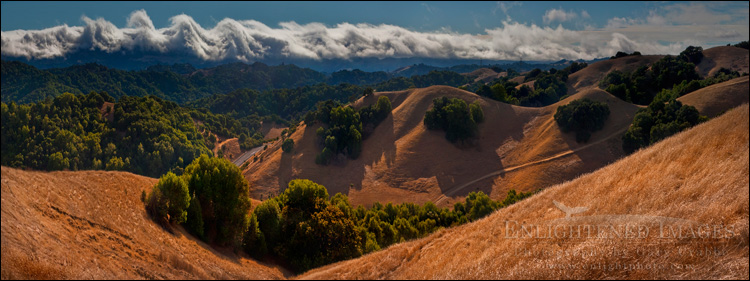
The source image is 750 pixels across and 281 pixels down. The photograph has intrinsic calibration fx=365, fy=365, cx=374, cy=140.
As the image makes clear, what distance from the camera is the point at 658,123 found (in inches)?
1895

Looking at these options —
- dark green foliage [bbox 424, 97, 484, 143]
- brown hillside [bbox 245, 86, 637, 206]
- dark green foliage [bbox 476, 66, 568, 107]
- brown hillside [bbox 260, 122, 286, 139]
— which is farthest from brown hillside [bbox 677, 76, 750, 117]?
brown hillside [bbox 260, 122, 286, 139]

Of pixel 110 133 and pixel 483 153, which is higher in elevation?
pixel 110 133

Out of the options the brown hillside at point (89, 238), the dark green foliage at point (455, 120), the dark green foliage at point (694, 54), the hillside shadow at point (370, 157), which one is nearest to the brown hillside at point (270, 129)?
the hillside shadow at point (370, 157)

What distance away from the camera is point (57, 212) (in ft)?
40.9

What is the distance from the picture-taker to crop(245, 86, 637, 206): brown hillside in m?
53.9

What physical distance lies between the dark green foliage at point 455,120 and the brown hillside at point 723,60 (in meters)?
73.6

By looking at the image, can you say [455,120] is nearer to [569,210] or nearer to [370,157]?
[370,157]

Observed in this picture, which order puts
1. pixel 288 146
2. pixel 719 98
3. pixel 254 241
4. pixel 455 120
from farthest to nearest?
pixel 288 146, pixel 455 120, pixel 719 98, pixel 254 241

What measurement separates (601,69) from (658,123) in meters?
74.6

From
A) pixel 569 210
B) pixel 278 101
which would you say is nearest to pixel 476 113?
pixel 569 210

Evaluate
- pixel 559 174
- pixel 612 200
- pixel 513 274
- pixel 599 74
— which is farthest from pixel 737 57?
pixel 513 274

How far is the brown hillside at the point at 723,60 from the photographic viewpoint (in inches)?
3723

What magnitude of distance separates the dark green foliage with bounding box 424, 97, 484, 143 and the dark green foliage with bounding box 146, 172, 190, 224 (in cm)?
5348

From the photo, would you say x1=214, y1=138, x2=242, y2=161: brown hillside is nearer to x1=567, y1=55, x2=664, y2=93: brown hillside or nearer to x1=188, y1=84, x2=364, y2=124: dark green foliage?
x1=188, y1=84, x2=364, y2=124: dark green foliage
